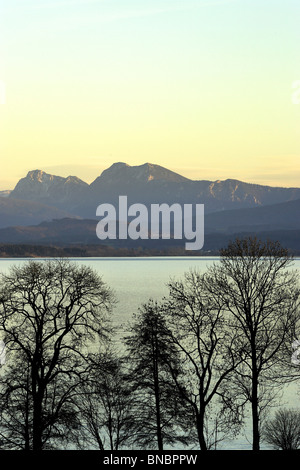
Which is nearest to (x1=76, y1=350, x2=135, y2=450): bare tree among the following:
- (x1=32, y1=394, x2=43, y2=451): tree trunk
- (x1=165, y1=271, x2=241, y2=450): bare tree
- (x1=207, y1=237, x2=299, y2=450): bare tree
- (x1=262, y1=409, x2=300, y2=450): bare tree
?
(x1=32, y1=394, x2=43, y2=451): tree trunk

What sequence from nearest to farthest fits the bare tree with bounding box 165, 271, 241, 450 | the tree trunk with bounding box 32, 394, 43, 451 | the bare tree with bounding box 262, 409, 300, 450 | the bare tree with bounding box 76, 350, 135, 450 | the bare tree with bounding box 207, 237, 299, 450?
the tree trunk with bounding box 32, 394, 43, 451, the bare tree with bounding box 165, 271, 241, 450, the bare tree with bounding box 76, 350, 135, 450, the bare tree with bounding box 207, 237, 299, 450, the bare tree with bounding box 262, 409, 300, 450

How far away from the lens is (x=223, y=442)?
60.9m

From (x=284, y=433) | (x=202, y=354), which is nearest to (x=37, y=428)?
(x=202, y=354)

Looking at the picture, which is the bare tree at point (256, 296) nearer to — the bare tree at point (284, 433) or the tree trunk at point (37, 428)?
the bare tree at point (284, 433)

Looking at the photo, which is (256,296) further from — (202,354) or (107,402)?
(107,402)

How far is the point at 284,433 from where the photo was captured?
168 ft

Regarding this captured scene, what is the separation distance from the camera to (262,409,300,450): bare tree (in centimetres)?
4994

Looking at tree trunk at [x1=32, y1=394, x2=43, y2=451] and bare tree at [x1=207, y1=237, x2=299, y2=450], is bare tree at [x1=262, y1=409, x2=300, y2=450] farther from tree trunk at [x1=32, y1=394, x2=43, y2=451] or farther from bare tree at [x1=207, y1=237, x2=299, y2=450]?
tree trunk at [x1=32, y1=394, x2=43, y2=451]

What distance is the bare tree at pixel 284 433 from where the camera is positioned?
4994 centimetres

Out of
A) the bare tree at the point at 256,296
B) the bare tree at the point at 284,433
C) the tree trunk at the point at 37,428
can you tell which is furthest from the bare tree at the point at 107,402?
the bare tree at the point at 284,433
